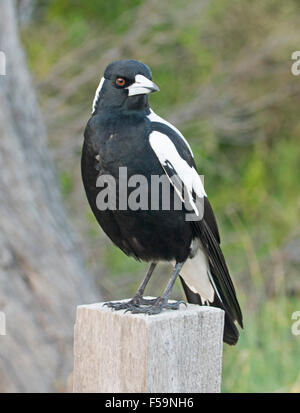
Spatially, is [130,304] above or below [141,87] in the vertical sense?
below

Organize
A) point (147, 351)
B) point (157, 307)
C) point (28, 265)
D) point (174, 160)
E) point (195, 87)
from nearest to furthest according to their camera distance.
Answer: point (147, 351), point (157, 307), point (174, 160), point (28, 265), point (195, 87)

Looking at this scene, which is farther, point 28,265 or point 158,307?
point 28,265

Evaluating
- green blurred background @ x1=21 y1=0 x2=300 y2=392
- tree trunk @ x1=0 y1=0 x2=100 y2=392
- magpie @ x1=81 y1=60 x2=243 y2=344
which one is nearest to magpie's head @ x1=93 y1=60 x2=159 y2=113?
magpie @ x1=81 y1=60 x2=243 y2=344

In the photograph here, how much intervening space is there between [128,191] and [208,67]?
521 centimetres

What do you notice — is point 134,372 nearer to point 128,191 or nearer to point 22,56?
point 128,191

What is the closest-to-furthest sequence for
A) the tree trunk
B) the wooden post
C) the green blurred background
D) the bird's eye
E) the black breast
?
the wooden post
the black breast
the bird's eye
the tree trunk
the green blurred background

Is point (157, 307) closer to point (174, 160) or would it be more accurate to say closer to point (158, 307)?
point (158, 307)

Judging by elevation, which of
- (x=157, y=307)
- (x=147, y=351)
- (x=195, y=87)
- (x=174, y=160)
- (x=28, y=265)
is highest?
(x=195, y=87)

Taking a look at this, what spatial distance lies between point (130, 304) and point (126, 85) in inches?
29.9

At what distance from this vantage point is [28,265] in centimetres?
439

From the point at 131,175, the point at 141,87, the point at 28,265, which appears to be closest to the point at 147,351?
the point at 131,175

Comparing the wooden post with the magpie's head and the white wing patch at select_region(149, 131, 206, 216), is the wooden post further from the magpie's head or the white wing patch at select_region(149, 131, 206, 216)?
the magpie's head

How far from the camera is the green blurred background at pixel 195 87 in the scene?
6.46m

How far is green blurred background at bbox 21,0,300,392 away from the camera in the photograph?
646cm
